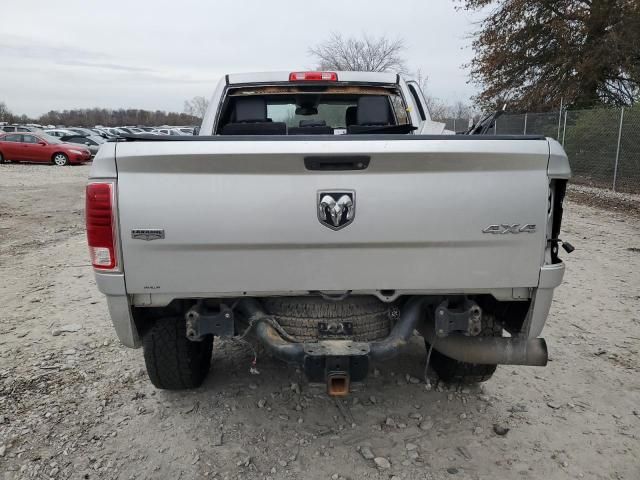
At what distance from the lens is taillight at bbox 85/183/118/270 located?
2.34 m

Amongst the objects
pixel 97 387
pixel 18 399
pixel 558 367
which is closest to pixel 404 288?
pixel 558 367

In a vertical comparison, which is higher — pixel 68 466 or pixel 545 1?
pixel 545 1

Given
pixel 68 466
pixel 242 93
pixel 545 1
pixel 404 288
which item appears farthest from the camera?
pixel 545 1

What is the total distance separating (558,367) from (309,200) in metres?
2.58

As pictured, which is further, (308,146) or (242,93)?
(242,93)

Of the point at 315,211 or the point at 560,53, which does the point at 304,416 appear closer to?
the point at 315,211

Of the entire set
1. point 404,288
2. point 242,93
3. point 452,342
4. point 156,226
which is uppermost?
point 242,93

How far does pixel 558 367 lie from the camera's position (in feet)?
12.5

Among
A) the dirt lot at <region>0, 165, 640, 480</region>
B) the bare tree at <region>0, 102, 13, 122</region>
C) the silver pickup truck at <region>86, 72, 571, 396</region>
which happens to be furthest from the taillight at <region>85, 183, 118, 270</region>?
the bare tree at <region>0, 102, 13, 122</region>

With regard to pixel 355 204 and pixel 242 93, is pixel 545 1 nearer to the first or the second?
pixel 242 93

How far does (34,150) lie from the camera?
24.8m

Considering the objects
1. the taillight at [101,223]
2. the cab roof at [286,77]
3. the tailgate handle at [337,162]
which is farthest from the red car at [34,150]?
the tailgate handle at [337,162]

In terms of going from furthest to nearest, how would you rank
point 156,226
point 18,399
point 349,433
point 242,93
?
point 242,93, point 18,399, point 349,433, point 156,226

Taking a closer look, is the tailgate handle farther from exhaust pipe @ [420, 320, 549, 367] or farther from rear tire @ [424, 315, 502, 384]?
rear tire @ [424, 315, 502, 384]
